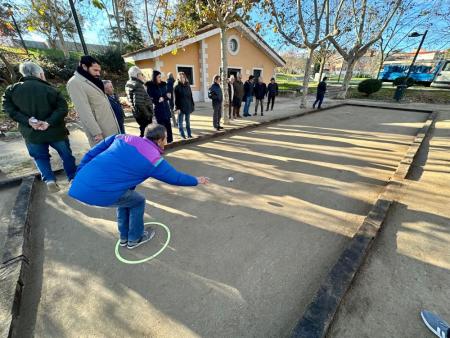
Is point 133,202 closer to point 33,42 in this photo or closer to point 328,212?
point 328,212

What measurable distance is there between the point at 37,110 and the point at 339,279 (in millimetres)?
4510

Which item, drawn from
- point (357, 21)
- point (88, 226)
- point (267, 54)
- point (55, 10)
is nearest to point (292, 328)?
point (88, 226)

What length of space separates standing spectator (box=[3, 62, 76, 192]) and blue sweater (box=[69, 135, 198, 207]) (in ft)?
6.63

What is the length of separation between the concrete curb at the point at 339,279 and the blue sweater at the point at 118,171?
5.38ft

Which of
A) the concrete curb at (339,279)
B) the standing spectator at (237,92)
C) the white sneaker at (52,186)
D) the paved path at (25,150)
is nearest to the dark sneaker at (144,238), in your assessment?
the concrete curb at (339,279)

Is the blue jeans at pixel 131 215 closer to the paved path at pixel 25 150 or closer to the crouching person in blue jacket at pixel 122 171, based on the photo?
the crouching person in blue jacket at pixel 122 171

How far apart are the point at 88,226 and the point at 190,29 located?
7388 mm

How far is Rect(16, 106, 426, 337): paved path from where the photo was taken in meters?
1.85

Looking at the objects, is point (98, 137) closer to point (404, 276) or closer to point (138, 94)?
point (138, 94)

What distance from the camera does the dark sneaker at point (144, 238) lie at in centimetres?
258

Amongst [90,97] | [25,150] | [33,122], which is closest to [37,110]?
[33,122]

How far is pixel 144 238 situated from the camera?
2.71m

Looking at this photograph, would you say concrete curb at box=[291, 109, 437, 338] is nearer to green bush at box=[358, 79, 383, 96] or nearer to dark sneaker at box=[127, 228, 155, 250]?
dark sneaker at box=[127, 228, 155, 250]

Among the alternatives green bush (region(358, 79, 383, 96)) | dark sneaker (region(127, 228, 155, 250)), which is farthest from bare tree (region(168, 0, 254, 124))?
green bush (region(358, 79, 383, 96))
